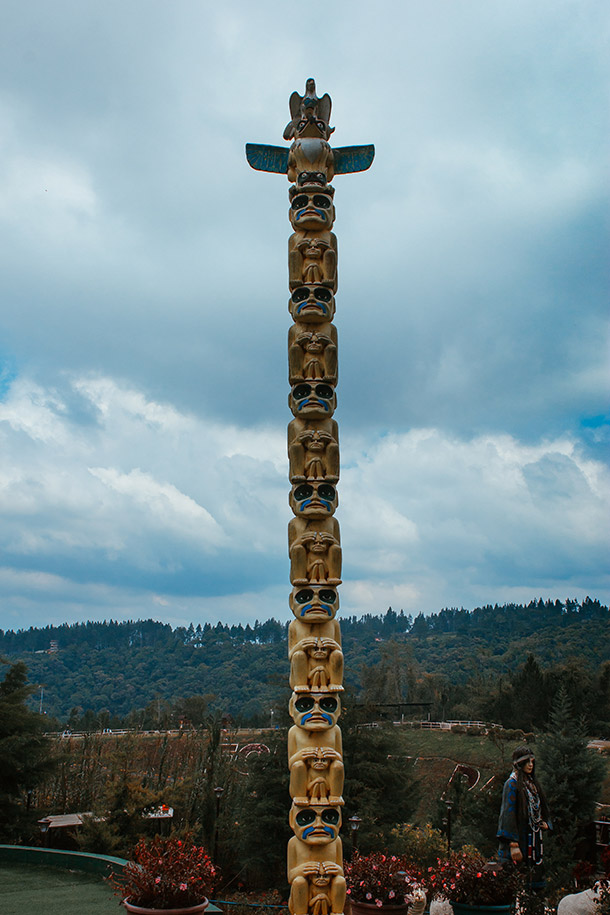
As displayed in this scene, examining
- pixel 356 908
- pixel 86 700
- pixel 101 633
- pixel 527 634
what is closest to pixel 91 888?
pixel 356 908

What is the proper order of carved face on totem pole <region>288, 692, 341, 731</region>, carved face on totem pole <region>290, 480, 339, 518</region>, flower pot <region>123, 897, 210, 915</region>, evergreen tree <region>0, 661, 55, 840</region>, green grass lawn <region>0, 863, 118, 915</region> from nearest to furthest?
flower pot <region>123, 897, 210, 915</region>, carved face on totem pole <region>288, 692, 341, 731</region>, carved face on totem pole <region>290, 480, 339, 518</region>, green grass lawn <region>0, 863, 118, 915</region>, evergreen tree <region>0, 661, 55, 840</region>

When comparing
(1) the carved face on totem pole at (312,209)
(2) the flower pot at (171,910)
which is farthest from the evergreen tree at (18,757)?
(1) the carved face on totem pole at (312,209)

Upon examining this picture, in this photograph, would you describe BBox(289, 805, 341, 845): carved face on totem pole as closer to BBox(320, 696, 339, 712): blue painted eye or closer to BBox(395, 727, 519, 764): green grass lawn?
BBox(320, 696, 339, 712): blue painted eye

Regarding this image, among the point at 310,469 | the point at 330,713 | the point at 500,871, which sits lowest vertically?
the point at 500,871

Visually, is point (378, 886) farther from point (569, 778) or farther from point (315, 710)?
point (569, 778)

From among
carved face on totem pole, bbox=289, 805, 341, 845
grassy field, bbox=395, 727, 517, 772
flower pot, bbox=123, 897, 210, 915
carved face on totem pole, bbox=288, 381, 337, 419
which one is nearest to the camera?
carved face on totem pole, bbox=289, 805, 341, 845

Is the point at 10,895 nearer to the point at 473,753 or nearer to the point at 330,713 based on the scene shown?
the point at 330,713

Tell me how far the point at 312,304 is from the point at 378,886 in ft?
19.2

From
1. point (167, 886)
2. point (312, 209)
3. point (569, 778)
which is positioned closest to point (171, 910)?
point (167, 886)

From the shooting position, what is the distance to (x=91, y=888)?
1049cm

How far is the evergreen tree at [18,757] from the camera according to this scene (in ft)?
54.3

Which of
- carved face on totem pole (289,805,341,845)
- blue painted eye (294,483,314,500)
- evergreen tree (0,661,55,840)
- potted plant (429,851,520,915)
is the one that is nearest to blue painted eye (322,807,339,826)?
carved face on totem pole (289,805,341,845)

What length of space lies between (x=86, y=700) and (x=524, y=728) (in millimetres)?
60858

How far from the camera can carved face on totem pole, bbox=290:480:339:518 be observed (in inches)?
266
